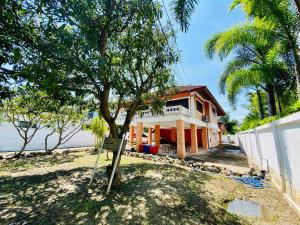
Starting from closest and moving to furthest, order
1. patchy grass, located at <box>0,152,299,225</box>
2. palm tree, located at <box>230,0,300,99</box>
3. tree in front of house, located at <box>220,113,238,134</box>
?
patchy grass, located at <box>0,152,299,225</box>
palm tree, located at <box>230,0,300,99</box>
tree in front of house, located at <box>220,113,238,134</box>

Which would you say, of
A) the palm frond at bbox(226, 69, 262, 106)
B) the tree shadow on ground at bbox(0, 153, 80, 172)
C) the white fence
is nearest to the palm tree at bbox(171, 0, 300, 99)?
the white fence

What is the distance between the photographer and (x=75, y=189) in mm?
6324

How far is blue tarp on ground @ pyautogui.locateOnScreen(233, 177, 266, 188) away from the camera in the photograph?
7.32 meters

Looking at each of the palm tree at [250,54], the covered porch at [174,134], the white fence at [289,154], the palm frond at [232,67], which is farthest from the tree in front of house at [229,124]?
the white fence at [289,154]

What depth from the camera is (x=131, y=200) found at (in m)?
5.28

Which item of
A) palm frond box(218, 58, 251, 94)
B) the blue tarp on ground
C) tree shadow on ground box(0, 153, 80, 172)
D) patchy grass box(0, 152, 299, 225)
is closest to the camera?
patchy grass box(0, 152, 299, 225)

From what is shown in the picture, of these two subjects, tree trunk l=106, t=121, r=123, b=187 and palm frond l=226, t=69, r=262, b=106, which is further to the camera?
palm frond l=226, t=69, r=262, b=106

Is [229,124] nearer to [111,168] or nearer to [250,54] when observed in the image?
[250,54]

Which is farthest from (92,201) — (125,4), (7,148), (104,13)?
(7,148)

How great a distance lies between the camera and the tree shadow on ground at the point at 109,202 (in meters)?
4.28

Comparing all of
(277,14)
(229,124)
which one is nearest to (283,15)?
(277,14)

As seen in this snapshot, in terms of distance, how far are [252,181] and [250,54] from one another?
23.9 feet

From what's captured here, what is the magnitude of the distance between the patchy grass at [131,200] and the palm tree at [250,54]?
4.96m

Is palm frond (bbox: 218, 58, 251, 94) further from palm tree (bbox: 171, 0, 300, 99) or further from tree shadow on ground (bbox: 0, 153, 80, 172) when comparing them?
tree shadow on ground (bbox: 0, 153, 80, 172)
